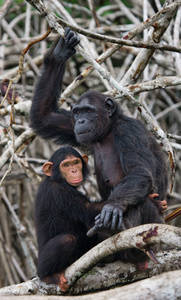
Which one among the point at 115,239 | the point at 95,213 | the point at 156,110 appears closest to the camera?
the point at 115,239

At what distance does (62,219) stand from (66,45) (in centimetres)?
206

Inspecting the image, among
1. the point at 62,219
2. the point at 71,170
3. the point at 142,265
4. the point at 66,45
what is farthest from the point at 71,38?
the point at 142,265

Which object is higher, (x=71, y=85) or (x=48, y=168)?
(x=71, y=85)

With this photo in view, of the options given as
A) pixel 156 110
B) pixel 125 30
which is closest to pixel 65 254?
pixel 125 30

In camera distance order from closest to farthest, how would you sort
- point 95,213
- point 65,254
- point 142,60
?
point 65,254 → point 95,213 → point 142,60

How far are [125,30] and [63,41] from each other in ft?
12.5

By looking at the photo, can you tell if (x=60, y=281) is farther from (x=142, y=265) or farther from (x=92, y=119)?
(x=92, y=119)

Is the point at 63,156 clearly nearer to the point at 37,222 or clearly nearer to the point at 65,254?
the point at 37,222

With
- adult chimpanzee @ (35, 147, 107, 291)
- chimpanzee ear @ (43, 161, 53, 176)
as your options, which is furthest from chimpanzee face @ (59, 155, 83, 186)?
chimpanzee ear @ (43, 161, 53, 176)

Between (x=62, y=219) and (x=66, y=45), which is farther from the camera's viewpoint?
(x=66, y=45)

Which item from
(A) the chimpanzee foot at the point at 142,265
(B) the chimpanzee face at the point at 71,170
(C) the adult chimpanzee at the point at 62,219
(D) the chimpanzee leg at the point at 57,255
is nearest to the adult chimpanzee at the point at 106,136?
(B) the chimpanzee face at the point at 71,170

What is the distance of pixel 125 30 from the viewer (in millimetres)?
9289

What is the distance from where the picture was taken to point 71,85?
6223 millimetres

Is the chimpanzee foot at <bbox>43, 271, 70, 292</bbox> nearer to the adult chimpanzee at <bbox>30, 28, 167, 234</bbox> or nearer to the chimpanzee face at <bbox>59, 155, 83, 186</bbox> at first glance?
the adult chimpanzee at <bbox>30, 28, 167, 234</bbox>
